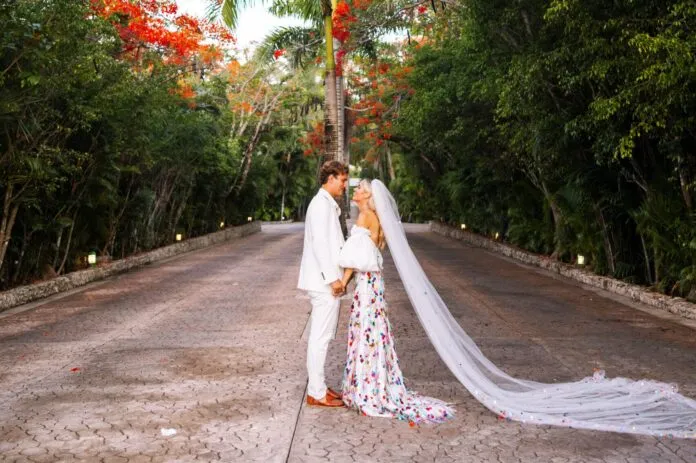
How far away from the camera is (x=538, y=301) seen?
45.1 ft

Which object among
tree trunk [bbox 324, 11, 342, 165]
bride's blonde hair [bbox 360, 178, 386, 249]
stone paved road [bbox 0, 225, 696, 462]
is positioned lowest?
stone paved road [bbox 0, 225, 696, 462]

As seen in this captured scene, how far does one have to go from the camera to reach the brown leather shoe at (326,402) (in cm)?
640

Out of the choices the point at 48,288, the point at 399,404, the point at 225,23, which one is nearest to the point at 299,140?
the point at 225,23

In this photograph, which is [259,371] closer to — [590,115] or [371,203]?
[371,203]

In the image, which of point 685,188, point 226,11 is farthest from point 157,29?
point 685,188

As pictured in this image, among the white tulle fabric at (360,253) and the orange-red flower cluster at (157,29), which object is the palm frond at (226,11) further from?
the white tulle fabric at (360,253)

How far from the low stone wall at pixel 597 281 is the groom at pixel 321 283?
7.31 m

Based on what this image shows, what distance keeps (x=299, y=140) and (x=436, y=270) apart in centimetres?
3917

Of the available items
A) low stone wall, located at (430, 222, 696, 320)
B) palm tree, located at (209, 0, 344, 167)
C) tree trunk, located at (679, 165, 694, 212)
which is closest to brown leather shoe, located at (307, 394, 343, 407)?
low stone wall, located at (430, 222, 696, 320)

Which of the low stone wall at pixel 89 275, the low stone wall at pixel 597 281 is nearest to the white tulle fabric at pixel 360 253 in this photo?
the low stone wall at pixel 597 281

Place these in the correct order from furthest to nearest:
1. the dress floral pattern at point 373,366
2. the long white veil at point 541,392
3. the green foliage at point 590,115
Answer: the green foliage at point 590,115, the dress floral pattern at point 373,366, the long white veil at point 541,392

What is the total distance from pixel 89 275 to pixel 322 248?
12.2m

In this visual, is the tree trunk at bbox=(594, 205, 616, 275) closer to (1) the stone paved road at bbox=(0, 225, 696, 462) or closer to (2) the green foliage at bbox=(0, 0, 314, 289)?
(1) the stone paved road at bbox=(0, 225, 696, 462)

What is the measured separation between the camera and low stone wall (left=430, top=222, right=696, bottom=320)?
1231 centimetres
